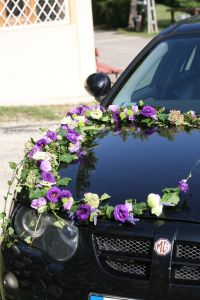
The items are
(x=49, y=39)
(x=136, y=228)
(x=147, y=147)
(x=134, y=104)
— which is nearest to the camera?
(x=136, y=228)

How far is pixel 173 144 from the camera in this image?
3289 mm

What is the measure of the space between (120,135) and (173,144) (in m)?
0.38

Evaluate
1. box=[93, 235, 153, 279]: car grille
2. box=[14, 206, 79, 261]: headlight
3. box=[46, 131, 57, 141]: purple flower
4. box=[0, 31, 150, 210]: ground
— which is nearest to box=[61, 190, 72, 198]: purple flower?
box=[14, 206, 79, 261]: headlight

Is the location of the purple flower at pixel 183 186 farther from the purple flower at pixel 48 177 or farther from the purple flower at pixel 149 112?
the purple flower at pixel 149 112

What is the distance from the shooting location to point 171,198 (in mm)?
2639

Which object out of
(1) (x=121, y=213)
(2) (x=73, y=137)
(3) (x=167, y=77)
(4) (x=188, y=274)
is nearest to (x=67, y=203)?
(1) (x=121, y=213)

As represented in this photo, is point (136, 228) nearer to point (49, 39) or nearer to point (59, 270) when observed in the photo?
point (59, 270)

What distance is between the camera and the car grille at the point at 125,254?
100 inches

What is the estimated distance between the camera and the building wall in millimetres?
9578

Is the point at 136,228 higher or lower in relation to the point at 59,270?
higher

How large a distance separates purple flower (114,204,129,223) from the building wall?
23.3 feet

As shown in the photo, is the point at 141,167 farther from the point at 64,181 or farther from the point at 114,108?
the point at 114,108

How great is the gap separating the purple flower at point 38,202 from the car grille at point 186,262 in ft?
2.18

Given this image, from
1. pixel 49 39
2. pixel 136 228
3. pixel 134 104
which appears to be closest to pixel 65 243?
pixel 136 228
